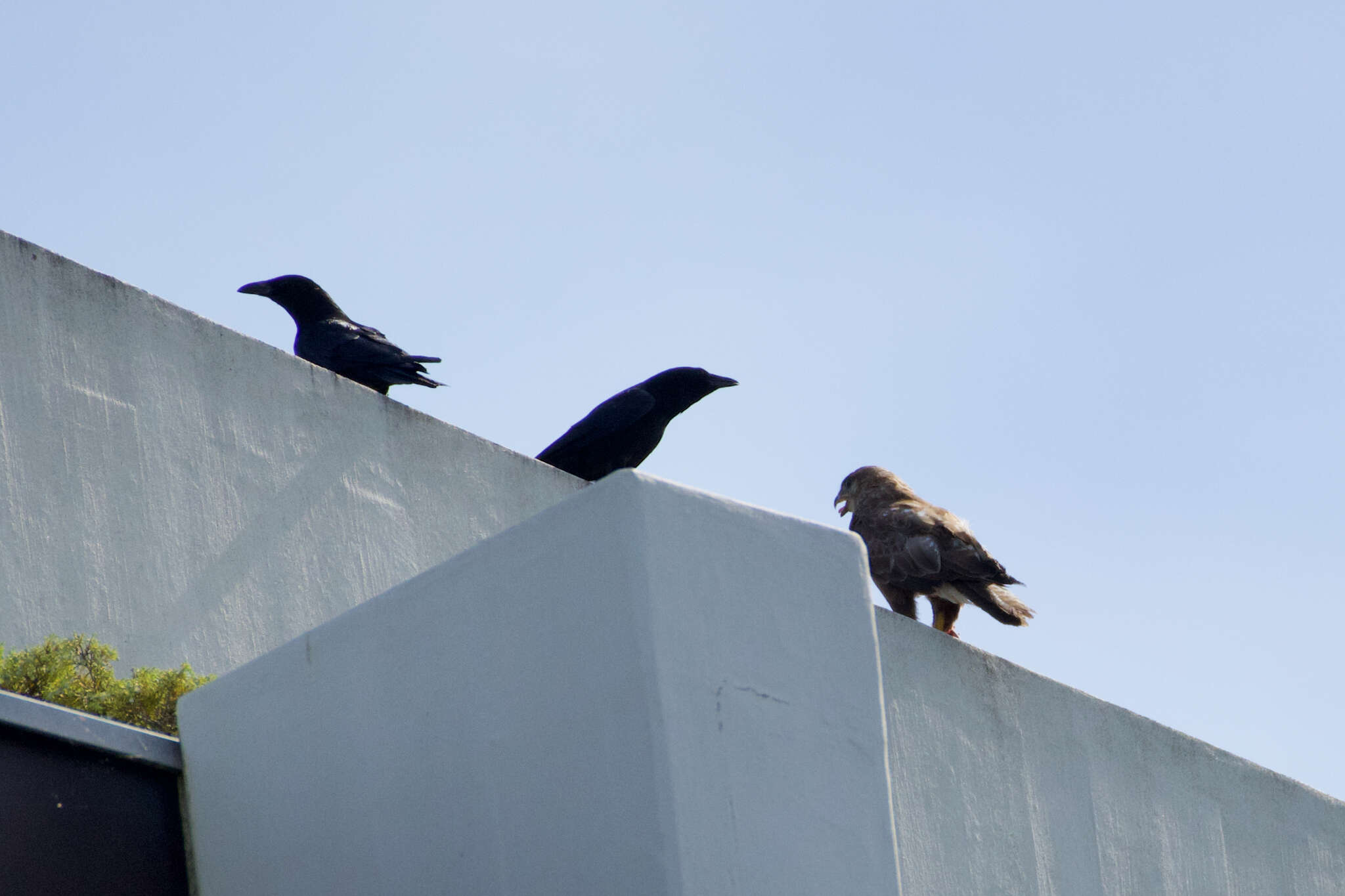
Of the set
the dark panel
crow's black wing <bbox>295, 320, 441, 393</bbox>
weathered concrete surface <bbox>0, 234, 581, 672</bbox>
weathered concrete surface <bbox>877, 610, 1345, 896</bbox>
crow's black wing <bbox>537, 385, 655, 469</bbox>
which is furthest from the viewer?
crow's black wing <bbox>537, 385, 655, 469</bbox>

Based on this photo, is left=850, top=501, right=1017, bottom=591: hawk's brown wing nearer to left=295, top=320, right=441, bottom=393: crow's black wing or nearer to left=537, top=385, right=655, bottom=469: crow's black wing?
left=537, top=385, right=655, bottom=469: crow's black wing

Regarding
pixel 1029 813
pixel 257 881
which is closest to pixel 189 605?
pixel 257 881

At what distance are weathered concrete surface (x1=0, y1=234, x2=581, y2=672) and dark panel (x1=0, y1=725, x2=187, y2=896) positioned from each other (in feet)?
4.14

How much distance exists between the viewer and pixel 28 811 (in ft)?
12.2

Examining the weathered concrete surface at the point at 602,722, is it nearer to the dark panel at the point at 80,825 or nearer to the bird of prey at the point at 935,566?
the dark panel at the point at 80,825

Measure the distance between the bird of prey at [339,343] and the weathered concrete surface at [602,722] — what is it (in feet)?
12.0

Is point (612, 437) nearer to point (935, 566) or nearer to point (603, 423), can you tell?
point (603, 423)

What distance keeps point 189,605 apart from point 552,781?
8.84 feet

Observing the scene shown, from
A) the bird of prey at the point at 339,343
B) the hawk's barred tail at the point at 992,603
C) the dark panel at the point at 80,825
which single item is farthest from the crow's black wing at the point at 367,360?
the dark panel at the point at 80,825

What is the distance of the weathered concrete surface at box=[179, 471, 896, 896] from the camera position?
3178 mm

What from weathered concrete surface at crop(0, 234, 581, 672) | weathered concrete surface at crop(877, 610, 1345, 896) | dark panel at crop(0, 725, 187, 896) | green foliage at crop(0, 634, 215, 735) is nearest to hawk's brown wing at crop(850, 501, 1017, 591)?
weathered concrete surface at crop(877, 610, 1345, 896)

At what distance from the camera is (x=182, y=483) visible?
5750 millimetres

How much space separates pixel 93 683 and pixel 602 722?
2101 mm

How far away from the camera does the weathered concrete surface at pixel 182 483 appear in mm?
5324
